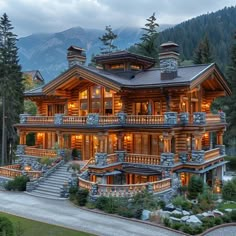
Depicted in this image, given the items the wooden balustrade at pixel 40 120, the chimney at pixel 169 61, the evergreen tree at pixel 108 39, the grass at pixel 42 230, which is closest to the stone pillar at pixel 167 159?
the chimney at pixel 169 61

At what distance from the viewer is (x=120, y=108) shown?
85.6ft

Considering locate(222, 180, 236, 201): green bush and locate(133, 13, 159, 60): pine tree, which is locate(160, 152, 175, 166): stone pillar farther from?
locate(133, 13, 159, 60): pine tree

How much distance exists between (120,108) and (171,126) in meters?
5.69

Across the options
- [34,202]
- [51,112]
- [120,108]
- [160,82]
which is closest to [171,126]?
[160,82]

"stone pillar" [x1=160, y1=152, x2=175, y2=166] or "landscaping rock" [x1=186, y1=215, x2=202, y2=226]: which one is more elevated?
"stone pillar" [x1=160, y1=152, x2=175, y2=166]

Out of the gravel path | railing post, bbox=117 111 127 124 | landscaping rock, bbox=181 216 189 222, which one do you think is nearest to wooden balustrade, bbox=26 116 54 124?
railing post, bbox=117 111 127 124

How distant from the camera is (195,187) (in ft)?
69.6

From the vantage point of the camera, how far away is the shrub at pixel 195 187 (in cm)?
2112

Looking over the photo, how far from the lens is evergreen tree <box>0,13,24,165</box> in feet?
112

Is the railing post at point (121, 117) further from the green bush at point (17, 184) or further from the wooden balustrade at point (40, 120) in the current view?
the green bush at point (17, 184)

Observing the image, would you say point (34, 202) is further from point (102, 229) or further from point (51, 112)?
point (51, 112)

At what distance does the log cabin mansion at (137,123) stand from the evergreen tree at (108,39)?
108 ft

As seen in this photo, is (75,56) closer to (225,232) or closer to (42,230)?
(42,230)

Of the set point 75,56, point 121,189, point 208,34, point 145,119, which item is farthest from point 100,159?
Result: point 208,34
